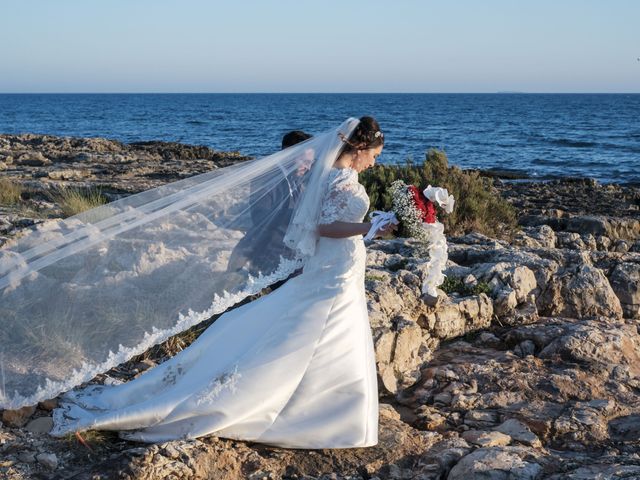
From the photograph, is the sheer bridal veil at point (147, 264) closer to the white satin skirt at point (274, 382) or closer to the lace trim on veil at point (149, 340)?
the lace trim on veil at point (149, 340)

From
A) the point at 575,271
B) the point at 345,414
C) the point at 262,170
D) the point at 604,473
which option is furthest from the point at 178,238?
the point at 575,271

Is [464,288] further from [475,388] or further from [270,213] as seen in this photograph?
[270,213]

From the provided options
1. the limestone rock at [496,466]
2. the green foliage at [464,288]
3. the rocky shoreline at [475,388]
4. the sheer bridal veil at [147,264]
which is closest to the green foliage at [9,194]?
the rocky shoreline at [475,388]

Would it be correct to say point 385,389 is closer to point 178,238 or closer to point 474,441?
point 474,441

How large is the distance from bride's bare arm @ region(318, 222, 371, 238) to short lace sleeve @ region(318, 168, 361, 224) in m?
0.05

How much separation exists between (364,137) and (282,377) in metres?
1.71

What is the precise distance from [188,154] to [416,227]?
2433cm

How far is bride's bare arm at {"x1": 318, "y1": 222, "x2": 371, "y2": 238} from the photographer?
16.0ft

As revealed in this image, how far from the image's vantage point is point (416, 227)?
5266 mm

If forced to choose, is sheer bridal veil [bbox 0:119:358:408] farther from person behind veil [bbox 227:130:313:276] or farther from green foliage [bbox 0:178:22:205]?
green foliage [bbox 0:178:22:205]

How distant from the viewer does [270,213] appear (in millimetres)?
5406

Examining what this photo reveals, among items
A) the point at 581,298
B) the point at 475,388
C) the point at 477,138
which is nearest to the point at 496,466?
the point at 475,388

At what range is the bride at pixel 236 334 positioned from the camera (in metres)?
4.66

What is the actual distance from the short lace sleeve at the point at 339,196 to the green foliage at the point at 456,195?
20.4 ft
